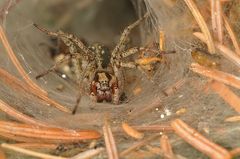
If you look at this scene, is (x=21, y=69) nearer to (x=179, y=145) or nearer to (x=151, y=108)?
(x=151, y=108)

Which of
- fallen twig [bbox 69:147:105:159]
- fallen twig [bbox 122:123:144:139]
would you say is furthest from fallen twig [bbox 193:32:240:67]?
fallen twig [bbox 69:147:105:159]

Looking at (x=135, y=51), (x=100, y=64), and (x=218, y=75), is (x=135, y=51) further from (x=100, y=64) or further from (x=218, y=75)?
(x=218, y=75)

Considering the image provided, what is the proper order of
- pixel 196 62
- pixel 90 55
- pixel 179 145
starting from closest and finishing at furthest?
pixel 179 145
pixel 196 62
pixel 90 55

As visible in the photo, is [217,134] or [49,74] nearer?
[217,134]

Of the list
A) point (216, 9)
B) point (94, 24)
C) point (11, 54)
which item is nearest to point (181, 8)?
point (216, 9)

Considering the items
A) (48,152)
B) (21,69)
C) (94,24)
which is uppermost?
(94,24)

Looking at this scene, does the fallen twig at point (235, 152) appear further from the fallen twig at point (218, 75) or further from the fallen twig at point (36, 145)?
the fallen twig at point (36, 145)

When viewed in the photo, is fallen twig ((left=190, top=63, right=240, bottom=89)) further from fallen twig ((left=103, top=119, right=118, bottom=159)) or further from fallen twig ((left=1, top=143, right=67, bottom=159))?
fallen twig ((left=1, top=143, right=67, bottom=159))

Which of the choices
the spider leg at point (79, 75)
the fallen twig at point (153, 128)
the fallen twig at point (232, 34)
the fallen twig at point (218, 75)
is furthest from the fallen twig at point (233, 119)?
the spider leg at point (79, 75)
